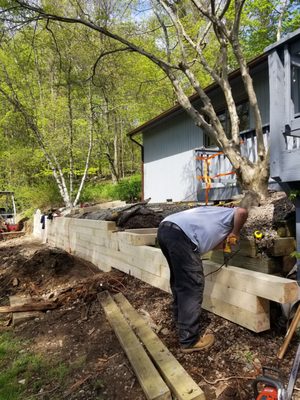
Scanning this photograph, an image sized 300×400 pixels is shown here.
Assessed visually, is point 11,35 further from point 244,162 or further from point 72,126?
point 244,162

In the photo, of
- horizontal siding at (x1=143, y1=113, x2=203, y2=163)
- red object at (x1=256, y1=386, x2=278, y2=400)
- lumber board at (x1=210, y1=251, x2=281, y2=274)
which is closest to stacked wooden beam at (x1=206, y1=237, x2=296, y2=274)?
lumber board at (x1=210, y1=251, x2=281, y2=274)

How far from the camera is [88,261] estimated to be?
7.71m

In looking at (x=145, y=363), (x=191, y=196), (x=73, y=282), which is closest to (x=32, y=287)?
(x=73, y=282)

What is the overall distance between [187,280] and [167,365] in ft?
2.34

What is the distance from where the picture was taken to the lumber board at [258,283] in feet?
8.55

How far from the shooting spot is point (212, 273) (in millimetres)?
3443

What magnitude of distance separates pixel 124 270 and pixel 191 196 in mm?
6863

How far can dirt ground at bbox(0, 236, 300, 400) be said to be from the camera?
2.58m

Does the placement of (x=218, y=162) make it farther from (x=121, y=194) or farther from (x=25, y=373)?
(x=121, y=194)

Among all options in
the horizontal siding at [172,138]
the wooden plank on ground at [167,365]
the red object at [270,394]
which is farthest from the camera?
the horizontal siding at [172,138]

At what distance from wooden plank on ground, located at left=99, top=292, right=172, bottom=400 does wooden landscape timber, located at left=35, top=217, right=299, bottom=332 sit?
79 centimetres

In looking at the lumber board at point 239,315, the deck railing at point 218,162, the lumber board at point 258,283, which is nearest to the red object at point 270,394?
the lumber board at point 258,283

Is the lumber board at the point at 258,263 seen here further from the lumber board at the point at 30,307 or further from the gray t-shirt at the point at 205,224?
the lumber board at the point at 30,307

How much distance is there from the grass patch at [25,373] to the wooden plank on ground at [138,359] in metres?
0.62
